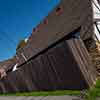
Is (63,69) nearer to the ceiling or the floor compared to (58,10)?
nearer to the floor

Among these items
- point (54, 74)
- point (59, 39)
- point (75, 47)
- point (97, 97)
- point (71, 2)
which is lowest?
point (97, 97)

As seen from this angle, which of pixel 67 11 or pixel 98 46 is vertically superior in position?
pixel 67 11

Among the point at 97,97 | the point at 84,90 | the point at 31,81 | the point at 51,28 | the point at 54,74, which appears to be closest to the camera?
the point at 97,97

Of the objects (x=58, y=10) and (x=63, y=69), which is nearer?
(x=63, y=69)

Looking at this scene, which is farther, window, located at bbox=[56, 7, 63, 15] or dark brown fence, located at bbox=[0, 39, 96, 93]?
window, located at bbox=[56, 7, 63, 15]

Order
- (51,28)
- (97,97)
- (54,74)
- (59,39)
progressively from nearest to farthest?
(97,97) → (54,74) → (59,39) → (51,28)

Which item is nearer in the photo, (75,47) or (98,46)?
(75,47)

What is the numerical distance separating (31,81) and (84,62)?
480cm

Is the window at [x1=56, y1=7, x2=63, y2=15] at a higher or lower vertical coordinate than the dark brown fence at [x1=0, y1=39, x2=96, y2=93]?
higher

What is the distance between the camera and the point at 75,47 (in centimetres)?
1013

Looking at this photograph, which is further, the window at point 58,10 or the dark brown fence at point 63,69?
the window at point 58,10

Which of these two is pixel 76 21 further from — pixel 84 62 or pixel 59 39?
pixel 84 62

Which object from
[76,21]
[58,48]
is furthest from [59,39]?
[58,48]

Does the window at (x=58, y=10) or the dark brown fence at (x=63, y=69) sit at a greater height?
the window at (x=58, y=10)
